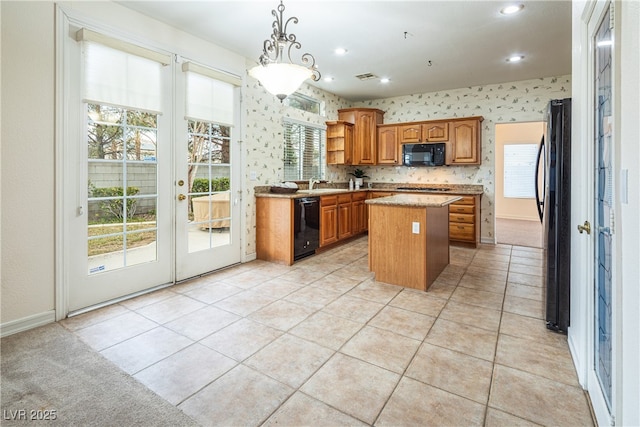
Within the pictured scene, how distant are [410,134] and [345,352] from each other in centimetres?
497

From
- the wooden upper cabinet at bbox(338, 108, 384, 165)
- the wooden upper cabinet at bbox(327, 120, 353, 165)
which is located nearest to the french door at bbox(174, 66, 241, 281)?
the wooden upper cabinet at bbox(327, 120, 353, 165)

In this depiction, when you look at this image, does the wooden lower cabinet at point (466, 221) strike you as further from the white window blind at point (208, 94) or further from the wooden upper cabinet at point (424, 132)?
the white window blind at point (208, 94)

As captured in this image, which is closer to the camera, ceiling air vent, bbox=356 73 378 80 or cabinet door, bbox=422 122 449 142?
ceiling air vent, bbox=356 73 378 80

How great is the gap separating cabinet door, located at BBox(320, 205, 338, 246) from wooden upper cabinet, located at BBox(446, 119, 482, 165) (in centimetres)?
240

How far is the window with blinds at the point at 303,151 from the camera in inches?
213

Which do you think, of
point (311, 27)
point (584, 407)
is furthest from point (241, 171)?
point (584, 407)

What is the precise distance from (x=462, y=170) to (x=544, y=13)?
311cm

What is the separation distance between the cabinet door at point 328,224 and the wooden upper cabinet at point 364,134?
1.66m

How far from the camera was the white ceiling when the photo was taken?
3100 mm

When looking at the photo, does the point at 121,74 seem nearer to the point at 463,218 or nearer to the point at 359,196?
the point at 359,196

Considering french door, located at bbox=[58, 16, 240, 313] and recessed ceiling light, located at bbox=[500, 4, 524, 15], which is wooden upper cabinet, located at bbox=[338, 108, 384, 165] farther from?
recessed ceiling light, located at bbox=[500, 4, 524, 15]

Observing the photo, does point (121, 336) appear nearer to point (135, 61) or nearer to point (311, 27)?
point (135, 61)

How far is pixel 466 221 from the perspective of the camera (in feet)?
18.0

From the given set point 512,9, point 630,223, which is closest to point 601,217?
point 630,223
